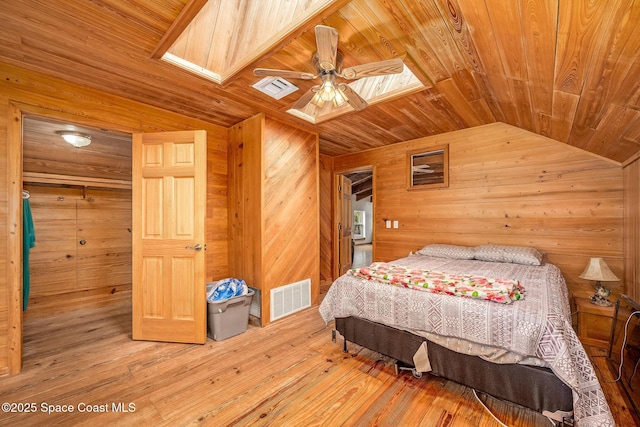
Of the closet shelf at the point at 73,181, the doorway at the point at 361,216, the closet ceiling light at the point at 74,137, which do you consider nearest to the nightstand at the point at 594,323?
the doorway at the point at 361,216

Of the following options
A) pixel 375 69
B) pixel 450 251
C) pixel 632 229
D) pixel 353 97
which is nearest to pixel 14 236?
pixel 353 97

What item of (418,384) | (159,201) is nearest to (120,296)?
(159,201)

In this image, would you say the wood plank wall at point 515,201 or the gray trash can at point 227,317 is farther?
the wood plank wall at point 515,201

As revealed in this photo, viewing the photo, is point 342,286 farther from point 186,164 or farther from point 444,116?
point 444,116

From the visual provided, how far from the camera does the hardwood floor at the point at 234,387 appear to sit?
1636 millimetres

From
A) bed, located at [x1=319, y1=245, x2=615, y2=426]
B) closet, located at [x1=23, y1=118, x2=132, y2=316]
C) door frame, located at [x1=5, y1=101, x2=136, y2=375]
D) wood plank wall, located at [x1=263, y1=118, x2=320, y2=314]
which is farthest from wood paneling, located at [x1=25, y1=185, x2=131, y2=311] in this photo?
bed, located at [x1=319, y1=245, x2=615, y2=426]

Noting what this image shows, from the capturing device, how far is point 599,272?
250 cm

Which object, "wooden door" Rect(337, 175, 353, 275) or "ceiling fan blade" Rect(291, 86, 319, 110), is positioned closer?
"ceiling fan blade" Rect(291, 86, 319, 110)

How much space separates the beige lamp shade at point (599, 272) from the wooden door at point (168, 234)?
3853mm

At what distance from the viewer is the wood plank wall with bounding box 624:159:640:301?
2240 millimetres

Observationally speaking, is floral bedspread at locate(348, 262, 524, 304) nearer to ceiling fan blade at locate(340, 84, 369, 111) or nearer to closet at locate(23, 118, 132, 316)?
ceiling fan blade at locate(340, 84, 369, 111)

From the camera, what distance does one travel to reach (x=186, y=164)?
8.93 feet

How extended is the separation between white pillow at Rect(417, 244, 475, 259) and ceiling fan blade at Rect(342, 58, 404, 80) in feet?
7.91

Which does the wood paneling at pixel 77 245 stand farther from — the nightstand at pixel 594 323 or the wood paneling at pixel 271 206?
the nightstand at pixel 594 323
